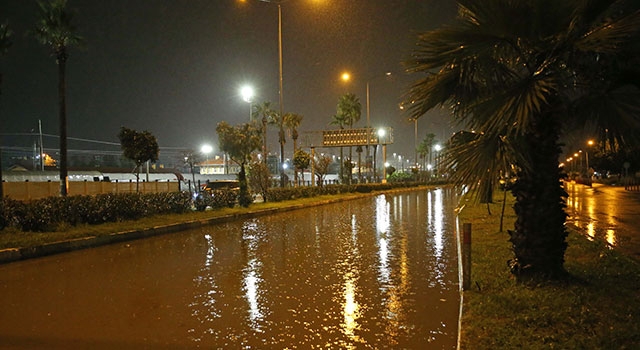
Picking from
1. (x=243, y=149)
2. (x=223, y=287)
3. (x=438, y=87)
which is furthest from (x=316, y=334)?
(x=243, y=149)

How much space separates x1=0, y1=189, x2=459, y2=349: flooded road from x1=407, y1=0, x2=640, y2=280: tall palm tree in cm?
183

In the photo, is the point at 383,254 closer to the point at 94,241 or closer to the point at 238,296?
the point at 238,296

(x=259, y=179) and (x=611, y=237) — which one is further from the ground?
(x=259, y=179)

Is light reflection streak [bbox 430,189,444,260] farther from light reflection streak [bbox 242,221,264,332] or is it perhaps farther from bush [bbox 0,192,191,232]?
bush [bbox 0,192,191,232]

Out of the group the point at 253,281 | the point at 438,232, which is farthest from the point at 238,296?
the point at 438,232

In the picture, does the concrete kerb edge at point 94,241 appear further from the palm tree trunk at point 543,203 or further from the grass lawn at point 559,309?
the palm tree trunk at point 543,203

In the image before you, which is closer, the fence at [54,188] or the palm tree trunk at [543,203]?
the palm tree trunk at [543,203]

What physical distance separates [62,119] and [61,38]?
3.29 meters

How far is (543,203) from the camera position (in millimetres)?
6910

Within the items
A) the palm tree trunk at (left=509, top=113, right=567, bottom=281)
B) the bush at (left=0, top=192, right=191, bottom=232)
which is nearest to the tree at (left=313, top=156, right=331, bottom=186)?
the bush at (left=0, top=192, right=191, bottom=232)

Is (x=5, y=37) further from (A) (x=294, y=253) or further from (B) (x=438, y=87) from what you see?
(B) (x=438, y=87)

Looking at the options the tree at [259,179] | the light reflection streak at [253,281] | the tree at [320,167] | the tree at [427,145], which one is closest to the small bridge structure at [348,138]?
the tree at [320,167]

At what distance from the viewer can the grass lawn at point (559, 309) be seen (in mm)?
5129

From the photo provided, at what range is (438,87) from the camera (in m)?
6.85
